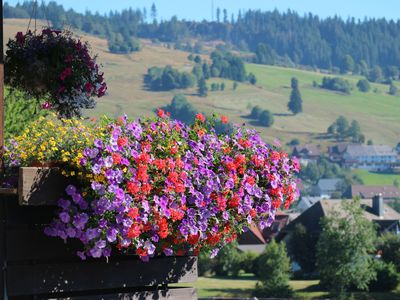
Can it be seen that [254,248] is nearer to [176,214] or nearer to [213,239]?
[213,239]

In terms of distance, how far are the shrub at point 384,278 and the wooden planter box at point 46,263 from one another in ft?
275

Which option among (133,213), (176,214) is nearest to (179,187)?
(176,214)

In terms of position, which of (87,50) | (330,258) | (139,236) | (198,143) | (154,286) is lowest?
(330,258)

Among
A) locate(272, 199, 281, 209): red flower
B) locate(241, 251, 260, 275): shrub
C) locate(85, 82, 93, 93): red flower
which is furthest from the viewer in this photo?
locate(241, 251, 260, 275): shrub

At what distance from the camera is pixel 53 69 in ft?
23.4

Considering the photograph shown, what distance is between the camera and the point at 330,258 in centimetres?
9462

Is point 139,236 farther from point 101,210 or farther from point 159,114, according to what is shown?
point 159,114

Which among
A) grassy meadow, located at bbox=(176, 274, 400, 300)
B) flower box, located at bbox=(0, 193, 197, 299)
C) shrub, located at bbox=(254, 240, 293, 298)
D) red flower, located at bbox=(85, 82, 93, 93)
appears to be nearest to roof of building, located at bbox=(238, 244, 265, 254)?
grassy meadow, located at bbox=(176, 274, 400, 300)

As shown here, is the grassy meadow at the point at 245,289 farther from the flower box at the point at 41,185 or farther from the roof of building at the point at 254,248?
the flower box at the point at 41,185

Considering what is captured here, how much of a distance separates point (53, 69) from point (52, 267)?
171 centimetres

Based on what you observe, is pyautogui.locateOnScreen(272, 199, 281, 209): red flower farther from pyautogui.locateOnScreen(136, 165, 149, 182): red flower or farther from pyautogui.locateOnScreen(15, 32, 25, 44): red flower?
pyautogui.locateOnScreen(15, 32, 25, 44): red flower

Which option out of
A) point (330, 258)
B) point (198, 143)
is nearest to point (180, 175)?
point (198, 143)

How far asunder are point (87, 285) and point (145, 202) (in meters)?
0.67

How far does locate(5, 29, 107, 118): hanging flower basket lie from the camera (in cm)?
717
